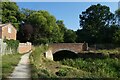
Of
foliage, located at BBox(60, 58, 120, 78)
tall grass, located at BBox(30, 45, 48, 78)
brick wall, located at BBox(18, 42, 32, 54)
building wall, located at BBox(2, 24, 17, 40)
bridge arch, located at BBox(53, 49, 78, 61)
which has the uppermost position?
building wall, located at BBox(2, 24, 17, 40)

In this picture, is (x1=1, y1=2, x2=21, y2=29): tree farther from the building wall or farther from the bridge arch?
the bridge arch

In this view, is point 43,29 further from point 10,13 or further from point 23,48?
point 23,48

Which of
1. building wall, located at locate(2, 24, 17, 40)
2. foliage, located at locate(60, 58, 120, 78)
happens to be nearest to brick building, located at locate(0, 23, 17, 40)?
building wall, located at locate(2, 24, 17, 40)

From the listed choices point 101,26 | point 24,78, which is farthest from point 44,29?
point 24,78

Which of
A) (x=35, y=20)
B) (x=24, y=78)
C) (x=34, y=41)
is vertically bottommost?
(x=24, y=78)

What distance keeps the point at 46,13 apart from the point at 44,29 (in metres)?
5.86

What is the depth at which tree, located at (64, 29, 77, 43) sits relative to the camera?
7521 cm

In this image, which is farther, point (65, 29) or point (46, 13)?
point (65, 29)

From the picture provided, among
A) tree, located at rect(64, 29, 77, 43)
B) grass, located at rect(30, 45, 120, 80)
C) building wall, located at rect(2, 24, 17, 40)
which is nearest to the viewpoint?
grass, located at rect(30, 45, 120, 80)

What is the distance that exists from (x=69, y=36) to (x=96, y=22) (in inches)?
305

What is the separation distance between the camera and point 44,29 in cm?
7100

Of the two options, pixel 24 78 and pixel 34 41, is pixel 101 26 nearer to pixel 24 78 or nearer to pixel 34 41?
pixel 34 41

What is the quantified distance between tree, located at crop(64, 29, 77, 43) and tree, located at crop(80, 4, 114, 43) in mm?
3167

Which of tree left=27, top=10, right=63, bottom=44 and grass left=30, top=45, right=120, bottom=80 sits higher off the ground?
tree left=27, top=10, right=63, bottom=44
